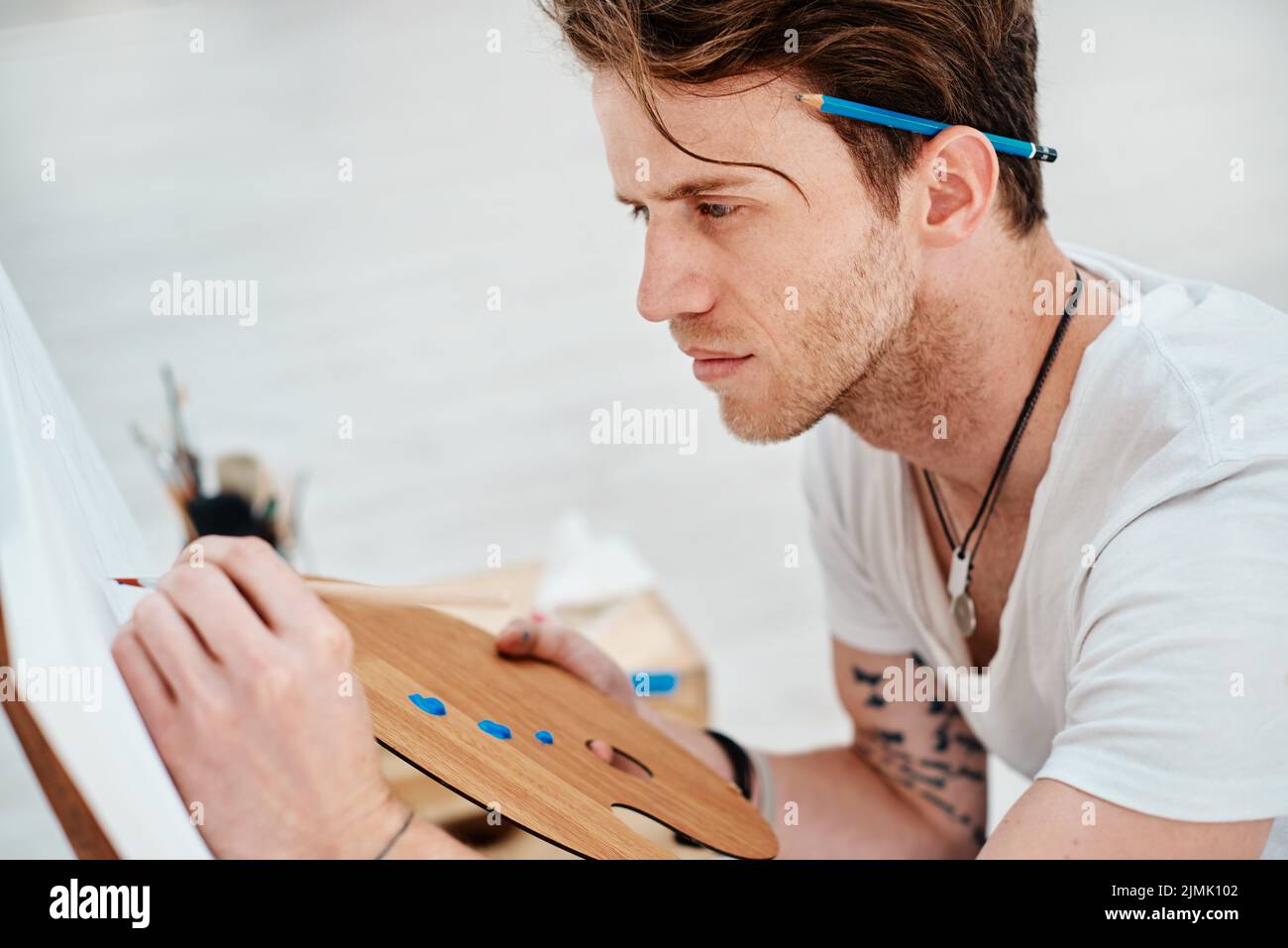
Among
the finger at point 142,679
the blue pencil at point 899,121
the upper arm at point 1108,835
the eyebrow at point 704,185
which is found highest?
the blue pencil at point 899,121

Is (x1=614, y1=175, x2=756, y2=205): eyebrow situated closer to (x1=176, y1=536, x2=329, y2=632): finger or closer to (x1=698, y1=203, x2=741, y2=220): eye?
(x1=698, y1=203, x2=741, y2=220): eye

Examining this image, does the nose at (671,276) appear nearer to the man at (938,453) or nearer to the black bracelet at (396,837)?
the man at (938,453)

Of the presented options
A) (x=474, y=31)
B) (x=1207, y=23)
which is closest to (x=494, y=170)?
(x=474, y=31)

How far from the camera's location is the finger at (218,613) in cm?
66

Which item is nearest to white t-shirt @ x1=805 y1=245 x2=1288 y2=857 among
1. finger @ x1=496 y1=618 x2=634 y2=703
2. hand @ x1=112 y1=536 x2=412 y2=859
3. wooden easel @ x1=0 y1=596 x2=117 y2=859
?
finger @ x1=496 y1=618 x2=634 y2=703

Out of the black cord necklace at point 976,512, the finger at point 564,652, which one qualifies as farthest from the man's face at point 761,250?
the finger at point 564,652

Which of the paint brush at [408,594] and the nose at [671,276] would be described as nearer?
the paint brush at [408,594]

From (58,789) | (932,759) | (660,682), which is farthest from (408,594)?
(660,682)

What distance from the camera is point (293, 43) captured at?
199 inches

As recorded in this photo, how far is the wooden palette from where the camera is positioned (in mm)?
754

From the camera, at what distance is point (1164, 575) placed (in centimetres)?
89

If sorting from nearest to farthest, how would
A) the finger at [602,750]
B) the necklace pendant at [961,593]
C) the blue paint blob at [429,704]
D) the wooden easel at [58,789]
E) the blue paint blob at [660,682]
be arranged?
the wooden easel at [58,789], the blue paint blob at [429,704], the finger at [602,750], the necklace pendant at [961,593], the blue paint blob at [660,682]
